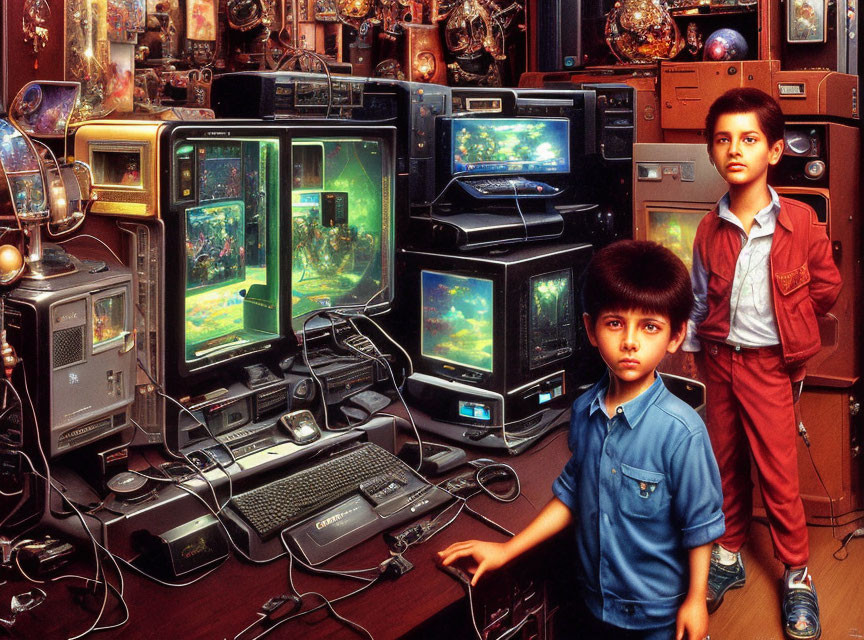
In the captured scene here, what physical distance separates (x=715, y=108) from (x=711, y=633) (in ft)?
5.03

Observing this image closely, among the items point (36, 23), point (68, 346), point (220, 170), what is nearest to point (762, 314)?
point (220, 170)

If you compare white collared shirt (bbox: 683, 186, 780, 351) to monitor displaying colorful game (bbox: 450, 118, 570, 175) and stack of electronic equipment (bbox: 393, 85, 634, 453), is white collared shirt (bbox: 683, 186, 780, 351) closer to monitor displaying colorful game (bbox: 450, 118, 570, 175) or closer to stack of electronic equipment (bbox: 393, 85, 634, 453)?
stack of electronic equipment (bbox: 393, 85, 634, 453)

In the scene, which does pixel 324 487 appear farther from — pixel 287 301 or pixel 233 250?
pixel 233 250

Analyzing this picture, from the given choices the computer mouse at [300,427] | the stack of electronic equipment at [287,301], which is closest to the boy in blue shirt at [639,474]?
the stack of electronic equipment at [287,301]

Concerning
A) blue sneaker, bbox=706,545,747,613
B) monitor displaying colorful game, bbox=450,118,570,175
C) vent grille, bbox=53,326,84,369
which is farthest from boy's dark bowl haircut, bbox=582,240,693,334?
monitor displaying colorful game, bbox=450,118,570,175

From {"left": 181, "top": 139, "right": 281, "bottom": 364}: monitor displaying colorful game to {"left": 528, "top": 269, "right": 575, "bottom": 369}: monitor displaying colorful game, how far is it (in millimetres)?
861

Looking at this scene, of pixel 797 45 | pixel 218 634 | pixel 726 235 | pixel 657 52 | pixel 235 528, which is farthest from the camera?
pixel 657 52

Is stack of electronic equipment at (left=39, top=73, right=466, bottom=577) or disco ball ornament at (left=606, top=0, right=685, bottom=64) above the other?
disco ball ornament at (left=606, top=0, right=685, bottom=64)

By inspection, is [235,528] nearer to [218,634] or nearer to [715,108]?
[218,634]

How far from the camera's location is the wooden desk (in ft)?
6.34

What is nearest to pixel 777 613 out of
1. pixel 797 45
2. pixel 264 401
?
pixel 264 401

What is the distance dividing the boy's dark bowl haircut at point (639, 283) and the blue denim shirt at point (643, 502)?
0.53 feet

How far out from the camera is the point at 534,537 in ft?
6.65

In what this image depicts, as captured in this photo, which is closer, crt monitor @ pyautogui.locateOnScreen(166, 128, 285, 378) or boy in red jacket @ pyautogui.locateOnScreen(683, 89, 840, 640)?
crt monitor @ pyautogui.locateOnScreen(166, 128, 285, 378)
